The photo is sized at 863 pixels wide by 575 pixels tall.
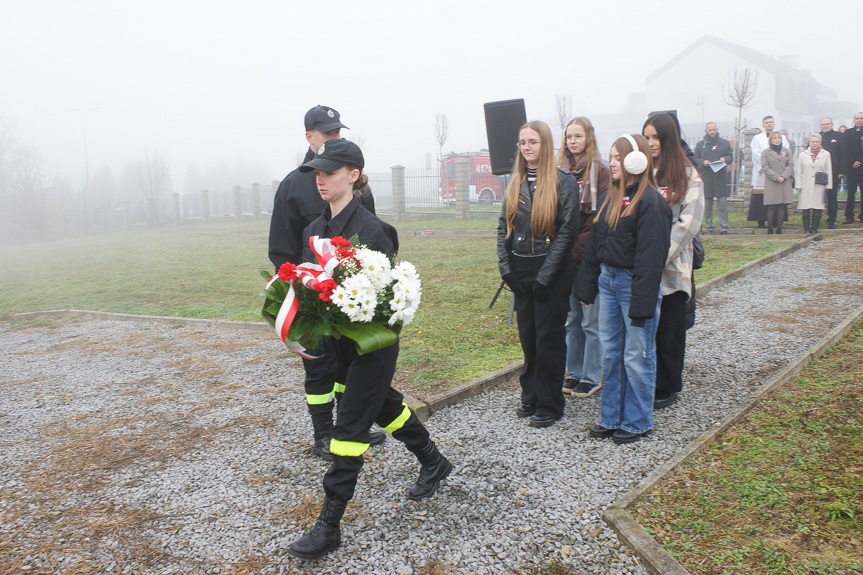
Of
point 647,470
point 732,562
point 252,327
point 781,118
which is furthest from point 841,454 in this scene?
point 781,118

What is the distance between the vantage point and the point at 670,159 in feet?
15.0

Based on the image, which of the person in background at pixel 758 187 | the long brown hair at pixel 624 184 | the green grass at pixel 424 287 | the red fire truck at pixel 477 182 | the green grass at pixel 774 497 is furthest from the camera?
the red fire truck at pixel 477 182

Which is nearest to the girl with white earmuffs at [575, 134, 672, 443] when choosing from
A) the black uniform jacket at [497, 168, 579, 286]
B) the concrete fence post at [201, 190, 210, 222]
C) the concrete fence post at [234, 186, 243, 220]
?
the black uniform jacket at [497, 168, 579, 286]

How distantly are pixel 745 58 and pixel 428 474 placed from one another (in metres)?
71.4

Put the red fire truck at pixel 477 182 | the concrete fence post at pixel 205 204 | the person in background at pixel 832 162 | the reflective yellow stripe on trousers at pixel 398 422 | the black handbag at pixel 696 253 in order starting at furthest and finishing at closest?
the concrete fence post at pixel 205 204, the red fire truck at pixel 477 182, the person in background at pixel 832 162, the black handbag at pixel 696 253, the reflective yellow stripe on trousers at pixel 398 422

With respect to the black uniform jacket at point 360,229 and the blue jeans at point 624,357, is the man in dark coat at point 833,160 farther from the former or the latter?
the black uniform jacket at point 360,229

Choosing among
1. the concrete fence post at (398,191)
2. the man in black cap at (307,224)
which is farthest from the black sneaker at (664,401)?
the concrete fence post at (398,191)

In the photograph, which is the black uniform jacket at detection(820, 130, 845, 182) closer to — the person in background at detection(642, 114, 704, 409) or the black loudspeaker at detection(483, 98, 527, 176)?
the black loudspeaker at detection(483, 98, 527, 176)

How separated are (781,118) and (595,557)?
227ft

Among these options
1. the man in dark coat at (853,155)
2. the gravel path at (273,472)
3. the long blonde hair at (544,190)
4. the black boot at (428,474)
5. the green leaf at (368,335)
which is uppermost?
the man in dark coat at (853,155)

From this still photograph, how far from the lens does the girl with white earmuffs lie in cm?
417

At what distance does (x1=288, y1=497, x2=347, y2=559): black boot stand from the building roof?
231 feet

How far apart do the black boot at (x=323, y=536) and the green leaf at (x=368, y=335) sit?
0.79 metres

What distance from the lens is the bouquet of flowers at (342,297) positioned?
3.06 meters
